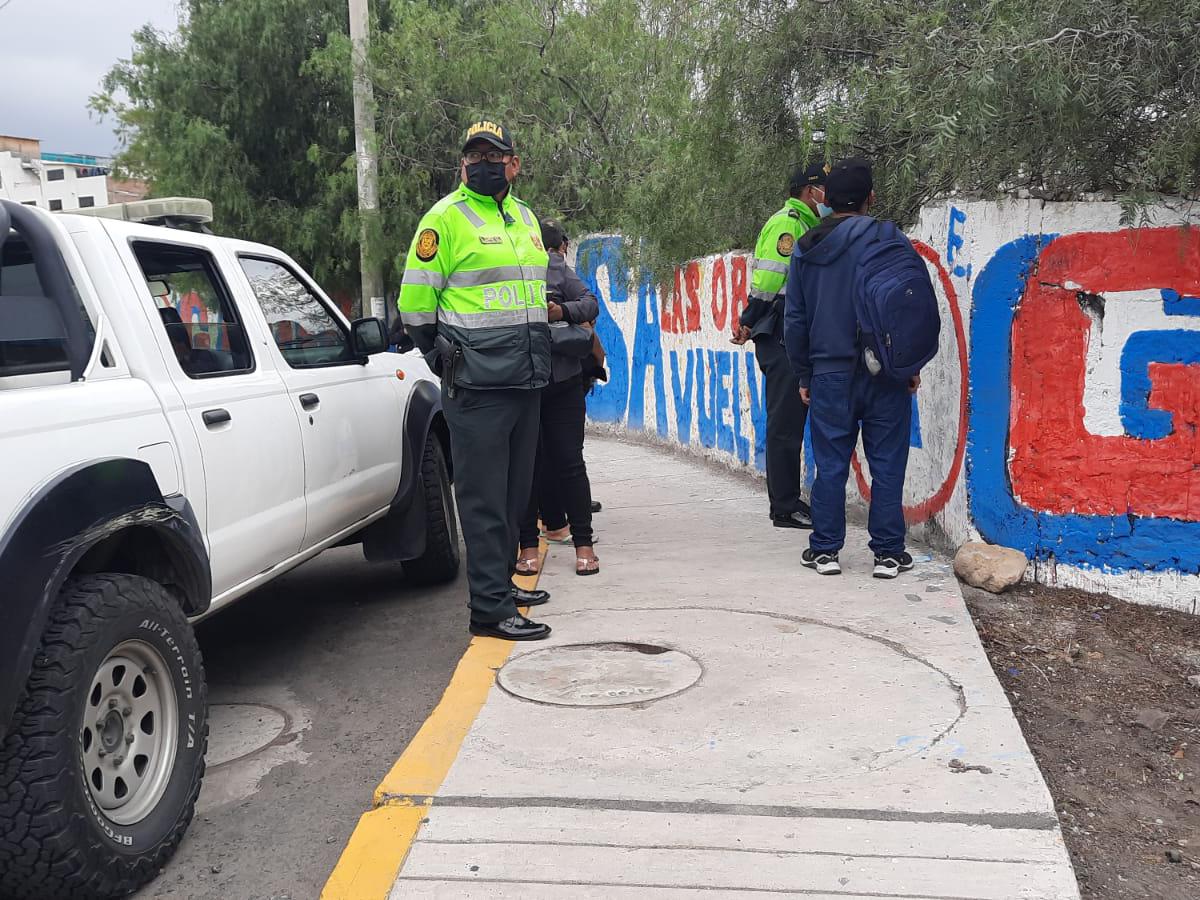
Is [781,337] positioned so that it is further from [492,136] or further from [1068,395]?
[492,136]

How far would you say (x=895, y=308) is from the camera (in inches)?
207

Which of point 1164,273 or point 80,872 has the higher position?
point 1164,273

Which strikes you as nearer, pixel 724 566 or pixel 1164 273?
pixel 1164 273

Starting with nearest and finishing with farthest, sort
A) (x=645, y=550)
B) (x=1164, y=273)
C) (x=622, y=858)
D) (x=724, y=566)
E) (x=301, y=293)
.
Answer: (x=622, y=858)
(x=1164, y=273)
(x=301, y=293)
(x=724, y=566)
(x=645, y=550)

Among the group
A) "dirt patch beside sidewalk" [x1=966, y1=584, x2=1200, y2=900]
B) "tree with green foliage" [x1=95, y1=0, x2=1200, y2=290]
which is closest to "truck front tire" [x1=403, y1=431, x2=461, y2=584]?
"dirt patch beside sidewalk" [x1=966, y1=584, x2=1200, y2=900]

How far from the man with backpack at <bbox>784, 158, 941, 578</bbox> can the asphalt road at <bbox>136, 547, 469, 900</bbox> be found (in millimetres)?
1965

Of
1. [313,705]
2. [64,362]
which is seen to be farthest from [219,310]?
[313,705]

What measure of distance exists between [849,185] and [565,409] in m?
1.77

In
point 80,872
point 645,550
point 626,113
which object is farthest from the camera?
point 626,113

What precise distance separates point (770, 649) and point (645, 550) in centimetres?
200

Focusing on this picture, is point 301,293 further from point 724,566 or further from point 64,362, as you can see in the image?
point 724,566

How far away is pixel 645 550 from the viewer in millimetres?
6473

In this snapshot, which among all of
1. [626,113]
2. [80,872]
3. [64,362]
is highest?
[626,113]

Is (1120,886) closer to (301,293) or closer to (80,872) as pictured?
(80,872)
